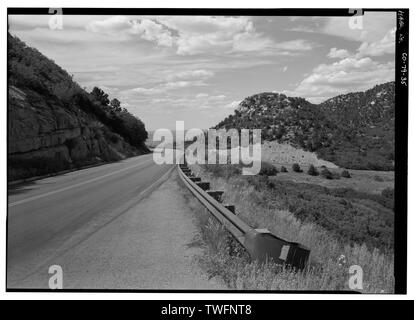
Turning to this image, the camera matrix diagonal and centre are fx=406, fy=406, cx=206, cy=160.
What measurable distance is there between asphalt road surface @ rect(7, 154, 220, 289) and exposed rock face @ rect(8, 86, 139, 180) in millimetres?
5939

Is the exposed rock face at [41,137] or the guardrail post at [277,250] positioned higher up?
the exposed rock face at [41,137]

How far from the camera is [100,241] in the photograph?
701 cm

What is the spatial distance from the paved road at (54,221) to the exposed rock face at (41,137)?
3766mm

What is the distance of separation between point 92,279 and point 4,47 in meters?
2.73

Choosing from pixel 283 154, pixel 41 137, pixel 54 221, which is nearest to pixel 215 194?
pixel 54 221

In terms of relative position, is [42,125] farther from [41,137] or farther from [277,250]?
[277,250]

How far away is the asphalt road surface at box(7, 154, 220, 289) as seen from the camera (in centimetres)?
Result: 488

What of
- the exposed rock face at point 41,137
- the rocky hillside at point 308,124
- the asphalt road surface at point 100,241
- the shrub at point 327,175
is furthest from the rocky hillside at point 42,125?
the shrub at point 327,175

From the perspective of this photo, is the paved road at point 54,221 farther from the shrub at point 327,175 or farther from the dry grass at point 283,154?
the dry grass at point 283,154

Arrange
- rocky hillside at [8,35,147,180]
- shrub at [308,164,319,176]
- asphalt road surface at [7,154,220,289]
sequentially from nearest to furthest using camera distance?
asphalt road surface at [7,154,220,289] → rocky hillside at [8,35,147,180] → shrub at [308,164,319,176]

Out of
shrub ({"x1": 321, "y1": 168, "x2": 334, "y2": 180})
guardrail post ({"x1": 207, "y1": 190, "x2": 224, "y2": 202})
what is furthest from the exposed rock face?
shrub ({"x1": 321, "y1": 168, "x2": 334, "y2": 180})

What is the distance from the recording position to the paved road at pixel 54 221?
5.48 m

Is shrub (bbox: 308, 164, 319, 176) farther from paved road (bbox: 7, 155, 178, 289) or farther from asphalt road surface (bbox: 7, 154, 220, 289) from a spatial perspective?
asphalt road surface (bbox: 7, 154, 220, 289)

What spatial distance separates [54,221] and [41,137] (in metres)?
16.0
